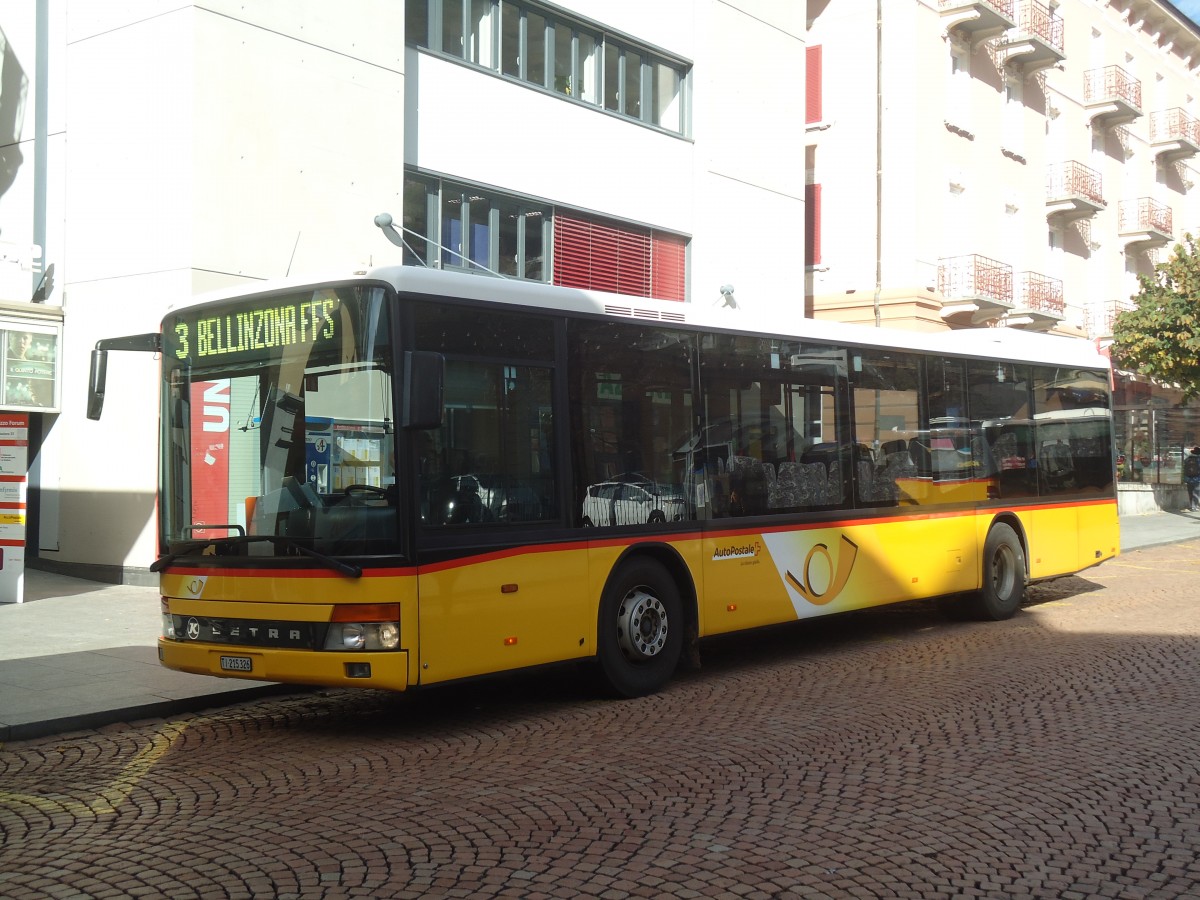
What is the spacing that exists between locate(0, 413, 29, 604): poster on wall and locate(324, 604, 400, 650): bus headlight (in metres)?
7.86

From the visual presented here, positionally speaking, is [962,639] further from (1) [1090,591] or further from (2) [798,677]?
(1) [1090,591]

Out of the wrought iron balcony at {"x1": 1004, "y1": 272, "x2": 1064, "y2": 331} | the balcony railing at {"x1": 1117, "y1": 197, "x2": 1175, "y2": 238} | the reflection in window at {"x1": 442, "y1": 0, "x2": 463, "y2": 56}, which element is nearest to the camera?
the reflection in window at {"x1": 442, "y1": 0, "x2": 463, "y2": 56}

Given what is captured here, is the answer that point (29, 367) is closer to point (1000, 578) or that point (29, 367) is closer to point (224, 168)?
point (224, 168)

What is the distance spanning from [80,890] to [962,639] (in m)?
8.92

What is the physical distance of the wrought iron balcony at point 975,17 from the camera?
28.9 meters

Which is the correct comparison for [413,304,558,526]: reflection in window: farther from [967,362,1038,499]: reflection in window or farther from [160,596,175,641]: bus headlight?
[967,362,1038,499]: reflection in window

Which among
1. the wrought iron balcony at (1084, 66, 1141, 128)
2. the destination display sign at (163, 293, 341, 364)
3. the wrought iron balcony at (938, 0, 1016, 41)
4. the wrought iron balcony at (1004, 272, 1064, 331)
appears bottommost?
the destination display sign at (163, 293, 341, 364)

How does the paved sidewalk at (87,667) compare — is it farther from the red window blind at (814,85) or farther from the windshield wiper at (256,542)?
the red window blind at (814,85)

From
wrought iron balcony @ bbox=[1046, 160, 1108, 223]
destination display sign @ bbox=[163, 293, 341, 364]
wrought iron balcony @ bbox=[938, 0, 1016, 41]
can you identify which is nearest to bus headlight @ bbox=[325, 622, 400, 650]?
destination display sign @ bbox=[163, 293, 341, 364]

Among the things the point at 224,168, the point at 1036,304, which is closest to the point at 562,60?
the point at 224,168

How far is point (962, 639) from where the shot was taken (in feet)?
39.0

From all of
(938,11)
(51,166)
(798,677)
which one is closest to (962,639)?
(798,677)

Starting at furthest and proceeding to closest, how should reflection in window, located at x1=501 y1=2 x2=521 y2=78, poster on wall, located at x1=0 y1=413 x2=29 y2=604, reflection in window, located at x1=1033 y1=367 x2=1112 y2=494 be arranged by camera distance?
1. reflection in window, located at x1=501 y1=2 x2=521 y2=78
2. reflection in window, located at x1=1033 y1=367 x2=1112 y2=494
3. poster on wall, located at x1=0 y1=413 x2=29 y2=604

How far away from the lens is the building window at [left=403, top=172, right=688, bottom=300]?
17.3 m
